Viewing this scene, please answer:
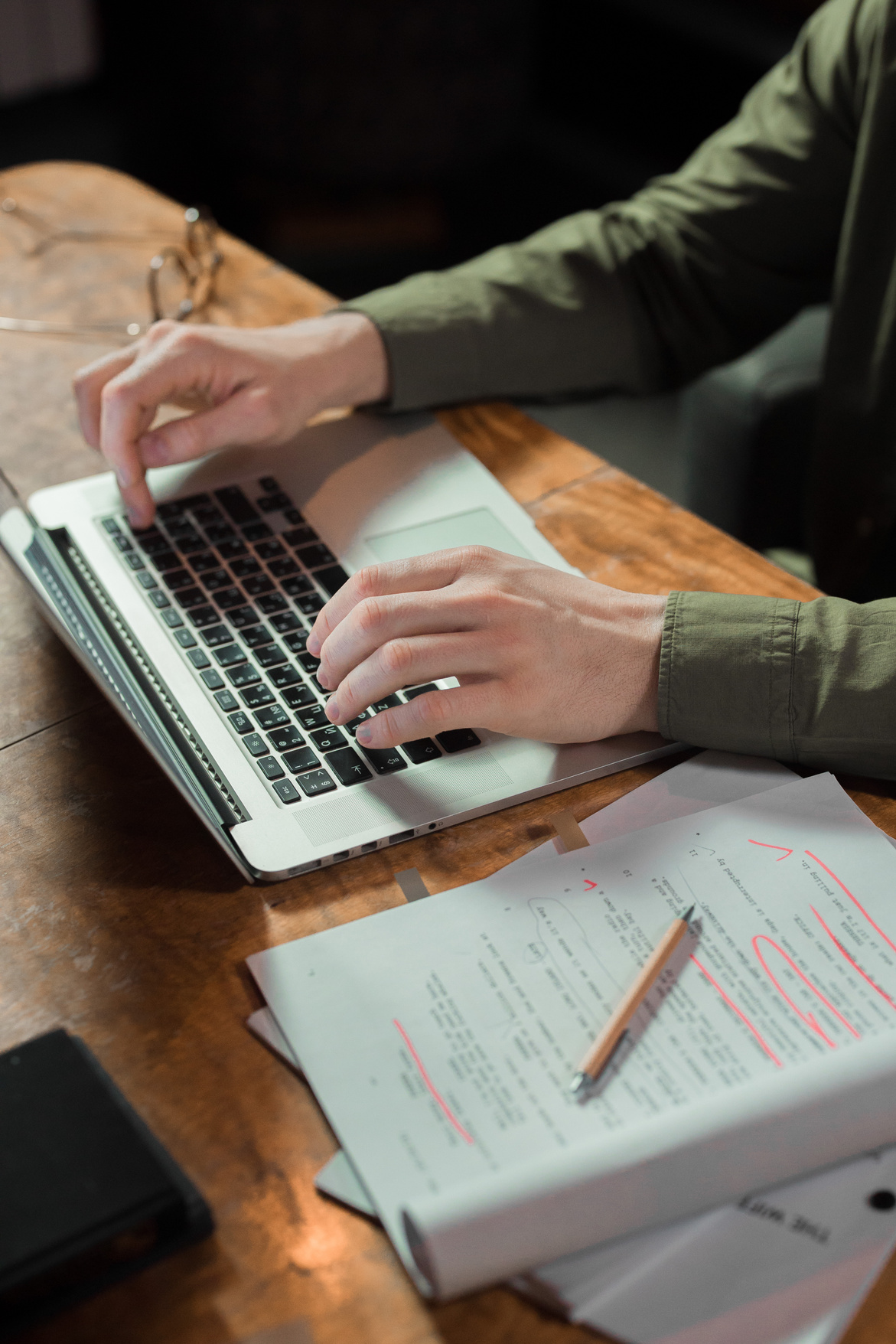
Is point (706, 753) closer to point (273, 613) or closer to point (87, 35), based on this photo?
point (273, 613)

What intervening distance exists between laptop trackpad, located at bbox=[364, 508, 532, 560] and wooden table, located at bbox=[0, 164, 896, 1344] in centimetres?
4

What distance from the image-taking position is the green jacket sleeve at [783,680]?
2.12 feet

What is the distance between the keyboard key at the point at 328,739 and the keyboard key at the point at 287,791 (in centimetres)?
3

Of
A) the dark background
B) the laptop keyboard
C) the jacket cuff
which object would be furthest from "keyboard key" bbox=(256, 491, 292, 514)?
the dark background

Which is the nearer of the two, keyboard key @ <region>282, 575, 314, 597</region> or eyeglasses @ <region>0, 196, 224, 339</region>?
keyboard key @ <region>282, 575, 314, 597</region>

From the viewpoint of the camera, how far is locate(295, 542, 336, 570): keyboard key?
0.79 m

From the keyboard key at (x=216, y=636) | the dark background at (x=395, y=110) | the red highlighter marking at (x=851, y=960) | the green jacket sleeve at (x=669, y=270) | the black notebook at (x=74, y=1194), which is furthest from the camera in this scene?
the dark background at (x=395, y=110)

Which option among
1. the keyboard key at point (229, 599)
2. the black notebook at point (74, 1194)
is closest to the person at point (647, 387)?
the keyboard key at point (229, 599)

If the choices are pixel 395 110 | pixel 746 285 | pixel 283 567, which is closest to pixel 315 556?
pixel 283 567

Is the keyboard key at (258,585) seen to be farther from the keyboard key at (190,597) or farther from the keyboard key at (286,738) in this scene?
the keyboard key at (286,738)

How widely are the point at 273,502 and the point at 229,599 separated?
0.12 meters

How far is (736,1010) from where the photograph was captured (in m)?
0.51

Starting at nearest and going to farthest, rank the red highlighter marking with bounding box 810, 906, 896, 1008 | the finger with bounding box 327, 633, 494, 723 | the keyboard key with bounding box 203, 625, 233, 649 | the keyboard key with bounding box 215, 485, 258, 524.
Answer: the red highlighter marking with bounding box 810, 906, 896, 1008, the finger with bounding box 327, 633, 494, 723, the keyboard key with bounding box 203, 625, 233, 649, the keyboard key with bounding box 215, 485, 258, 524

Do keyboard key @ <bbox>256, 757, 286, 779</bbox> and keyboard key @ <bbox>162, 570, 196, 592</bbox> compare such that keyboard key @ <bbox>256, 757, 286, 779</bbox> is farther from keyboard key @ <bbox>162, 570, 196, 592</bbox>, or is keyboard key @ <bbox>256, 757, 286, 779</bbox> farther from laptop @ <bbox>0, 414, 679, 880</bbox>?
keyboard key @ <bbox>162, 570, 196, 592</bbox>
